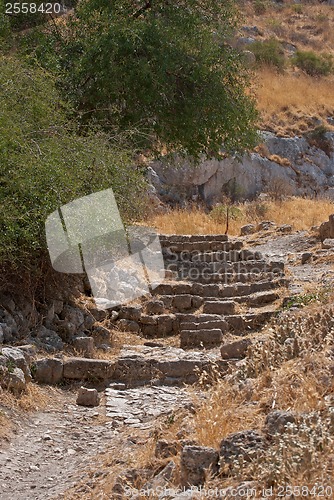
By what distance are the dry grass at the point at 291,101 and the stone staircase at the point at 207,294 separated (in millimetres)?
10799

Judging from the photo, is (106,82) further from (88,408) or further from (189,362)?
(88,408)

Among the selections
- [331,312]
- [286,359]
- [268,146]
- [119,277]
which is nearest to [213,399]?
[286,359]

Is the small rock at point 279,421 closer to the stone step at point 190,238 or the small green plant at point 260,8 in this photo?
the stone step at point 190,238

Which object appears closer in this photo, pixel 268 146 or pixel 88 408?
pixel 88 408

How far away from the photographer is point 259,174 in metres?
23.8

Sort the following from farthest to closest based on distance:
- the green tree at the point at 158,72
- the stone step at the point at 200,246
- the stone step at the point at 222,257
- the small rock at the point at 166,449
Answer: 1. the stone step at the point at 200,246
2. the stone step at the point at 222,257
3. the green tree at the point at 158,72
4. the small rock at the point at 166,449

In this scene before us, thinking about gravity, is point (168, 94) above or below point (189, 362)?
above

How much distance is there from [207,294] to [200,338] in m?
2.32

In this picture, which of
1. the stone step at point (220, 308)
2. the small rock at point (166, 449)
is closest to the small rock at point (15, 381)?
the small rock at point (166, 449)

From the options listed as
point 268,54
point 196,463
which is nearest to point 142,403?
point 196,463

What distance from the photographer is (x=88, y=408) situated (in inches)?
294

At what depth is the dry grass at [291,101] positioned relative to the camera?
86.2 feet

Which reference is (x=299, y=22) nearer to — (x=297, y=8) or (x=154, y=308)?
(x=297, y=8)

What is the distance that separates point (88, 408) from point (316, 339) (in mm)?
2286
